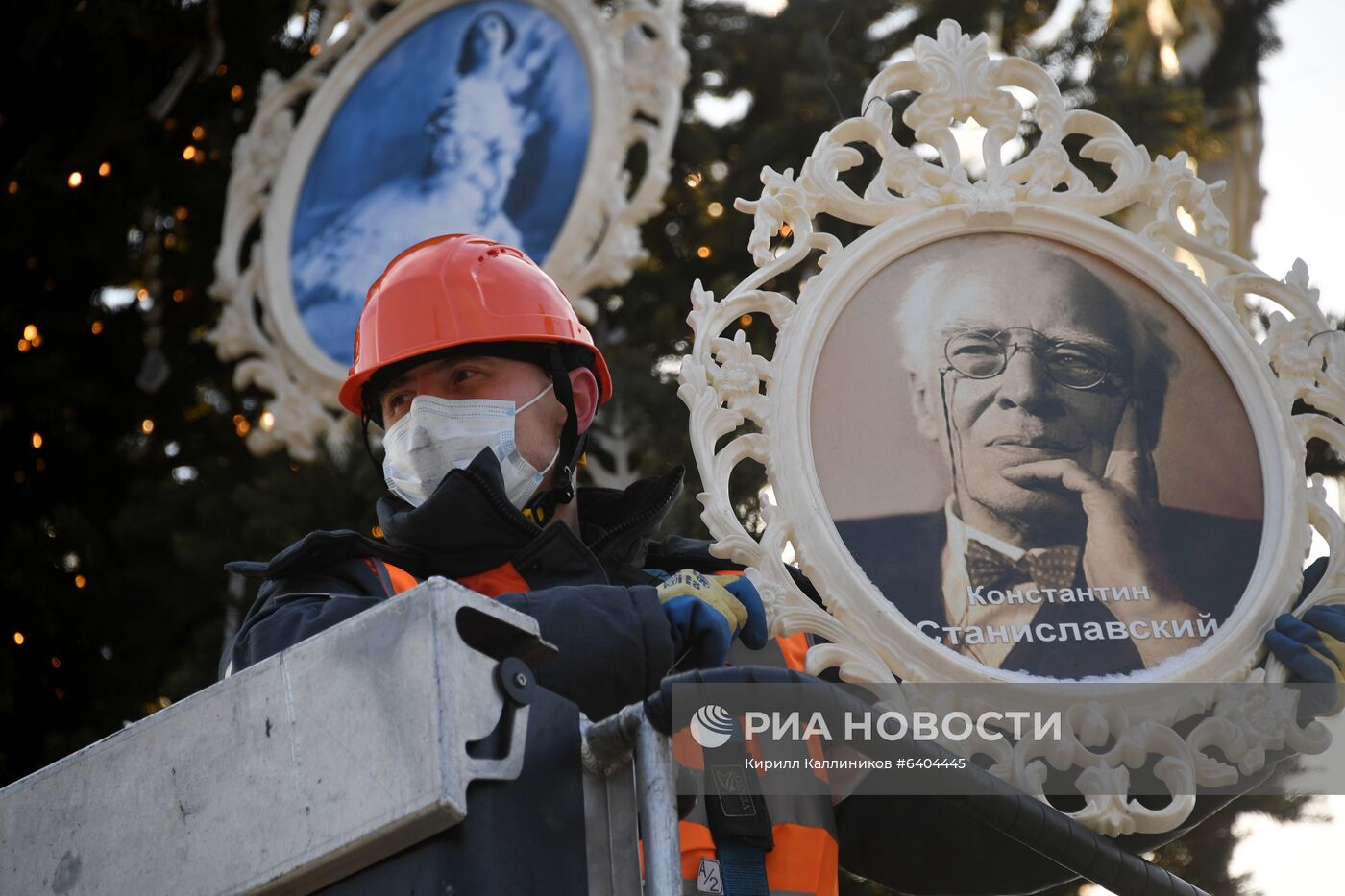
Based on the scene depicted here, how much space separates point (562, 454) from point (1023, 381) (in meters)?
1.13

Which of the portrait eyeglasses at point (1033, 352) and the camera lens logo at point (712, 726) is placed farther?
the portrait eyeglasses at point (1033, 352)

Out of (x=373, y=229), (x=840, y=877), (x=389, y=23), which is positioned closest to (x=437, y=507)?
(x=840, y=877)

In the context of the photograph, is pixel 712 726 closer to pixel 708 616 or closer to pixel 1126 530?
pixel 708 616

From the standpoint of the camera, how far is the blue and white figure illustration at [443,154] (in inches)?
298

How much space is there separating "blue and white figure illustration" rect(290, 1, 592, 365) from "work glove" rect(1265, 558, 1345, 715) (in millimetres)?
3639

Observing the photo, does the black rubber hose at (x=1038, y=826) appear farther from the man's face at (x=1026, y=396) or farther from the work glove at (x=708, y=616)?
the man's face at (x=1026, y=396)

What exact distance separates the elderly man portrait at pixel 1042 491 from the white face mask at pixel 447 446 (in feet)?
2.63

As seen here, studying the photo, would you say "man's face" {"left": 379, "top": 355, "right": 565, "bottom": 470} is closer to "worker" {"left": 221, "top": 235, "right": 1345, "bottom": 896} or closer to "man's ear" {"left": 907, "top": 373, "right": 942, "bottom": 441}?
"worker" {"left": 221, "top": 235, "right": 1345, "bottom": 896}

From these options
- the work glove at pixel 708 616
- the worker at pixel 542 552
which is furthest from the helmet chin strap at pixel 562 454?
the work glove at pixel 708 616

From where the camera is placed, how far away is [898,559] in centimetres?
444

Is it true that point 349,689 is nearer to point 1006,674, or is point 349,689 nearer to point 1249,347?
point 1006,674

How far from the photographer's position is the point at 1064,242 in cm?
496

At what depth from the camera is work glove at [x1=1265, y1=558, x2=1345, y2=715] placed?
14.0 feet

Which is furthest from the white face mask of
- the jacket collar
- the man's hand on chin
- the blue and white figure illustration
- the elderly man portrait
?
the blue and white figure illustration
